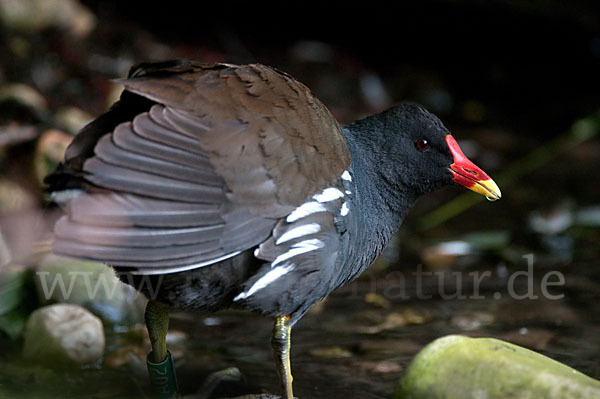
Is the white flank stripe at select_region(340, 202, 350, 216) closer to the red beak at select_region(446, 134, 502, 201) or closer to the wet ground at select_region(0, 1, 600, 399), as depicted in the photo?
the red beak at select_region(446, 134, 502, 201)

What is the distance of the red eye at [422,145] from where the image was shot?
12.1 ft

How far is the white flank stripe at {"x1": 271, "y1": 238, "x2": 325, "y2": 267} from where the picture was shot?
123 inches

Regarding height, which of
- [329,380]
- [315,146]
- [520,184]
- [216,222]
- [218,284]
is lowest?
[329,380]

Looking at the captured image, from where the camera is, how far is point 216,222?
300cm

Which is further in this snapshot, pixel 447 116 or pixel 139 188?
pixel 447 116

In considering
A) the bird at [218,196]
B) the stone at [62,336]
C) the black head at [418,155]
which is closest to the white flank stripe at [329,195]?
the bird at [218,196]

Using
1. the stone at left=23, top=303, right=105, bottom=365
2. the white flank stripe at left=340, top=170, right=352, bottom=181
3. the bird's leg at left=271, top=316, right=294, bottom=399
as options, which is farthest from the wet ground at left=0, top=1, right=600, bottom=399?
the white flank stripe at left=340, top=170, right=352, bottom=181

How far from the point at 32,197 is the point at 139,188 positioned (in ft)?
10.3

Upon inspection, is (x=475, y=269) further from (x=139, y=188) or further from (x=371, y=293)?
(x=139, y=188)

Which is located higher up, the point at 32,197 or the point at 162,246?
Answer: the point at 32,197

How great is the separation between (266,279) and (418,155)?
1.01 meters

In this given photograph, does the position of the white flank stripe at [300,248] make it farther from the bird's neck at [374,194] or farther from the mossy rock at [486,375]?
the mossy rock at [486,375]

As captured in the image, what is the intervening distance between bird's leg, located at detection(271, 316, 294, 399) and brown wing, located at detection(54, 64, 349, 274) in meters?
0.48

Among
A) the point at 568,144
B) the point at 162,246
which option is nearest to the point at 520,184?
the point at 568,144
